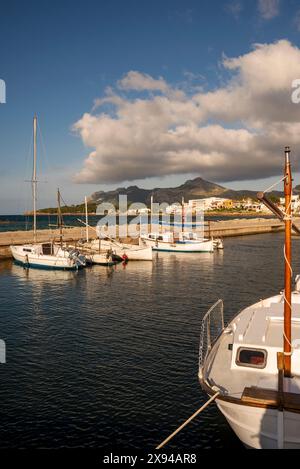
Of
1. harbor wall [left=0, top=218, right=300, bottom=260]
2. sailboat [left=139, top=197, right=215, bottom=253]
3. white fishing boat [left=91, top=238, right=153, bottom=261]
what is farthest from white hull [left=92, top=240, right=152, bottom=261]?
harbor wall [left=0, top=218, right=300, bottom=260]

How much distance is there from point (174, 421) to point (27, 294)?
26395mm

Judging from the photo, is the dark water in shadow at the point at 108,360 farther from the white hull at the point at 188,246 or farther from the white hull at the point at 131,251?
the white hull at the point at 188,246

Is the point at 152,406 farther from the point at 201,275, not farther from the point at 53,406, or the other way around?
the point at 201,275

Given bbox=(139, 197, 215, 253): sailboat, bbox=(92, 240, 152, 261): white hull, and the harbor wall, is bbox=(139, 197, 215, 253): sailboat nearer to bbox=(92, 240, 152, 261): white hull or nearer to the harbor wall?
bbox=(92, 240, 152, 261): white hull

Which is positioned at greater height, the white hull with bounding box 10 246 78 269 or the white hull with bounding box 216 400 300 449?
the white hull with bounding box 10 246 78 269

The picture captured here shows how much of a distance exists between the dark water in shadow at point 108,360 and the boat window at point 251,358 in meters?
3.34

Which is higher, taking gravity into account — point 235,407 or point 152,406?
point 235,407

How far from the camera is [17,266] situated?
55.9 m

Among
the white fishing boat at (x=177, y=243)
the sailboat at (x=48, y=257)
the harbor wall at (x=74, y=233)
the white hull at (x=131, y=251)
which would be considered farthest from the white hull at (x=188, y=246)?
the sailboat at (x=48, y=257)

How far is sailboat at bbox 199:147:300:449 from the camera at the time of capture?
10914 millimetres

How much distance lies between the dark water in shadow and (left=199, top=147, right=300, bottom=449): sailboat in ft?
9.82

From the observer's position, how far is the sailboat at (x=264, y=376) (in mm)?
10914

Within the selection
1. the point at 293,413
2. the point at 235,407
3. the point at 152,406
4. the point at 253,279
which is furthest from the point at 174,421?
the point at 253,279
